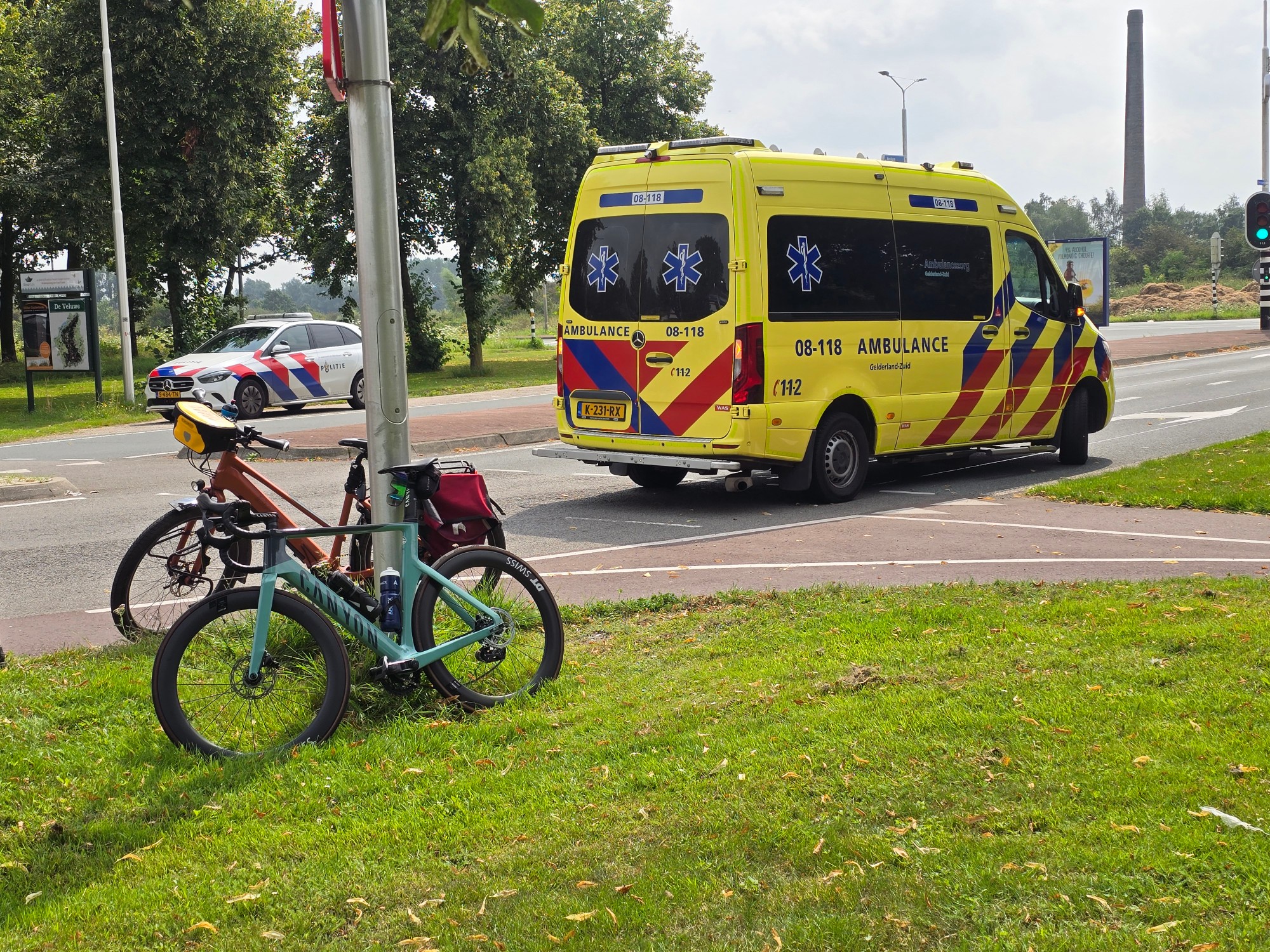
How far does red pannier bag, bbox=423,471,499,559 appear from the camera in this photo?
5.78m

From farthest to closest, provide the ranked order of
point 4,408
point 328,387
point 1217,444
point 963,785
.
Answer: point 4,408
point 328,387
point 1217,444
point 963,785

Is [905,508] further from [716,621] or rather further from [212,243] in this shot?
[212,243]

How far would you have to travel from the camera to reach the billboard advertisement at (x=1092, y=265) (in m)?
39.1

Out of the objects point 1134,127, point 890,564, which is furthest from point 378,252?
point 1134,127

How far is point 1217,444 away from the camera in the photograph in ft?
45.4

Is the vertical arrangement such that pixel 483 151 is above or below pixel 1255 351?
above

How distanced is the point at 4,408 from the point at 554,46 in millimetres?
21756

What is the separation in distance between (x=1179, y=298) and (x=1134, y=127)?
29659 mm

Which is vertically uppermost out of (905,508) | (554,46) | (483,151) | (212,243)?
(554,46)

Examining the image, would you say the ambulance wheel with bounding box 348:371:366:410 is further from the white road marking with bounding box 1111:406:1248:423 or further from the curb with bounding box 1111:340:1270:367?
the curb with bounding box 1111:340:1270:367

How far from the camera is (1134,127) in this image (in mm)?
96312

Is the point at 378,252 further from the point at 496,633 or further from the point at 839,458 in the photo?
the point at 839,458

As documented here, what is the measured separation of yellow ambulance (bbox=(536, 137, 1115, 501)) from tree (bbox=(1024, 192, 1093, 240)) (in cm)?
12733

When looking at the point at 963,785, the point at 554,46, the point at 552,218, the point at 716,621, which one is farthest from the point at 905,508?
the point at 554,46
